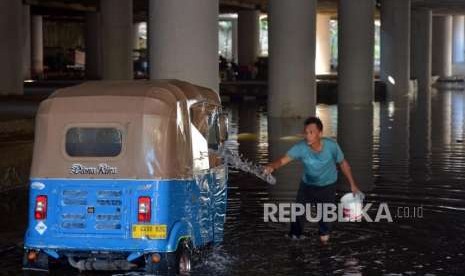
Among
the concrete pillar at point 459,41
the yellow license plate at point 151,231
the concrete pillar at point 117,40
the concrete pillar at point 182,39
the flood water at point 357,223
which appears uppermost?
the concrete pillar at point 459,41

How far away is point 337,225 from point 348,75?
96.6 feet

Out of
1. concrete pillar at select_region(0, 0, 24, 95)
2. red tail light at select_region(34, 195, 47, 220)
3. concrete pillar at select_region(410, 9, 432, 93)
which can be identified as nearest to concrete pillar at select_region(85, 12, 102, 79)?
concrete pillar at select_region(410, 9, 432, 93)

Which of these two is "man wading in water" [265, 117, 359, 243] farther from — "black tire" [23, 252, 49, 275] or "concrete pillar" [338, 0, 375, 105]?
"concrete pillar" [338, 0, 375, 105]

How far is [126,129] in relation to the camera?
8.13m

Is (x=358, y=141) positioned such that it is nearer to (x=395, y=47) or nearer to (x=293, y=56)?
(x=293, y=56)

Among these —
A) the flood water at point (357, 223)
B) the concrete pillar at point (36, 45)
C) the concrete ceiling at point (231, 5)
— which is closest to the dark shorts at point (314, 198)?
the flood water at point (357, 223)

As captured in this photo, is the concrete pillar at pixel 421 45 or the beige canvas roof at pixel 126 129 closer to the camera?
the beige canvas roof at pixel 126 129

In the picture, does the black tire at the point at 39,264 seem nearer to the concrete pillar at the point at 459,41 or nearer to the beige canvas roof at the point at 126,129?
the beige canvas roof at the point at 126,129

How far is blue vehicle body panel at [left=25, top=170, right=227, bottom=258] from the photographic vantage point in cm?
792

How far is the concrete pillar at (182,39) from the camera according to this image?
16781 millimetres

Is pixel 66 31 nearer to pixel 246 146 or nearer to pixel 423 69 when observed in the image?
pixel 423 69

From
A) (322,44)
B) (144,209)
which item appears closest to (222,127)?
(144,209)

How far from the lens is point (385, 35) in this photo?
1996 inches

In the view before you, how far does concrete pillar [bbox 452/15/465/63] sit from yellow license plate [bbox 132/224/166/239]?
92354 mm
